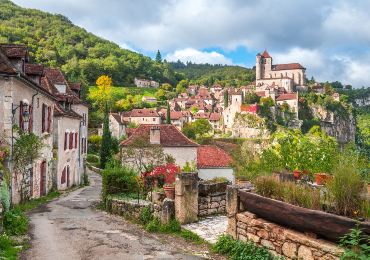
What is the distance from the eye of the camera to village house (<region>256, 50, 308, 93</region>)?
388ft

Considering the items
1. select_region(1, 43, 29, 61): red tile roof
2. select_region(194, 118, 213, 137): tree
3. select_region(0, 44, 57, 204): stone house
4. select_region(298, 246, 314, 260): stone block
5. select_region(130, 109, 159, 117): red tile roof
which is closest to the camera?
select_region(298, 246, 314, 260): stone block

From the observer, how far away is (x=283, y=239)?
4.99m

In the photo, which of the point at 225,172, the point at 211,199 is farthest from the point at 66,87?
the point at 211,199

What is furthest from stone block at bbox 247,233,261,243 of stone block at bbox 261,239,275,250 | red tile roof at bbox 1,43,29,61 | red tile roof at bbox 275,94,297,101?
red tile roof at bbox 275,94,297,101

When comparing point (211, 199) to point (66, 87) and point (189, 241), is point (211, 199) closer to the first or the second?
point (189, 241)

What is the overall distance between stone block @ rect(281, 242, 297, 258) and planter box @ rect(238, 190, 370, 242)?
1.02ft

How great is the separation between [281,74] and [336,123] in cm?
3277

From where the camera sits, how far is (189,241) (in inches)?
283

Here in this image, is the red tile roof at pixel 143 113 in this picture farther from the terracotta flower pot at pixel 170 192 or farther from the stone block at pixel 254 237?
the stone block at pixel 254 237

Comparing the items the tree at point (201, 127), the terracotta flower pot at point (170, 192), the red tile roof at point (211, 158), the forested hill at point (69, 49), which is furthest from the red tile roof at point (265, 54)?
the terracotta flower pot at point (170, 192)

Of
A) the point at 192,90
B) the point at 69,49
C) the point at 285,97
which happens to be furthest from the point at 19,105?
the point at 192,90

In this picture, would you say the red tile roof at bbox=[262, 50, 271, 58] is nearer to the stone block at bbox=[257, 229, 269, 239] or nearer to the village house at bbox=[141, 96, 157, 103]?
the village house at bbox=[141, 96, 157, 103]

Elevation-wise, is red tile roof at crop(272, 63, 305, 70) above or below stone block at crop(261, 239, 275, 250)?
above

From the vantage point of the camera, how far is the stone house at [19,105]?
11.5 metres
